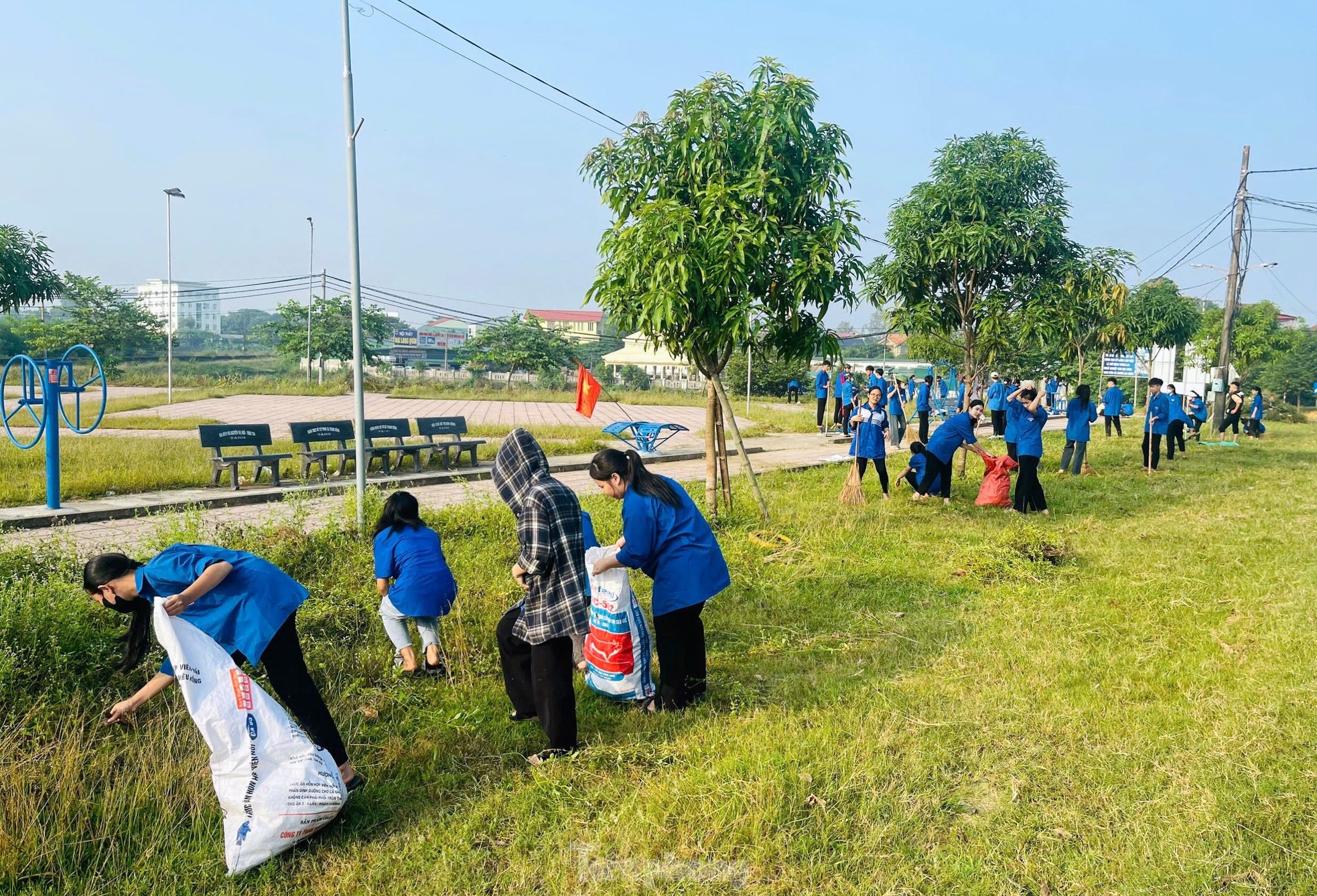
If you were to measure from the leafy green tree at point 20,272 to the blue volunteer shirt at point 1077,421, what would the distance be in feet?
80.0

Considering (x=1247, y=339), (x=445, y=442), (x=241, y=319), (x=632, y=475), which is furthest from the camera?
(x=241, y=319)

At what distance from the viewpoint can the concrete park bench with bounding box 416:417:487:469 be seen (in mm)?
14023

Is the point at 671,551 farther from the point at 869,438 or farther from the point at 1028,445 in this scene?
the point at 1028,445

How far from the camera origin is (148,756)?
158 inches

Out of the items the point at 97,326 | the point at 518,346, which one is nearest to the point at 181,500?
the point at 518,346

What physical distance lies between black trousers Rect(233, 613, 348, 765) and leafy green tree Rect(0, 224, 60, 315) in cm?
2412

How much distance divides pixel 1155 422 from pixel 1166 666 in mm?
11120

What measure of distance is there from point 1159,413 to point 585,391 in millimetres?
10452

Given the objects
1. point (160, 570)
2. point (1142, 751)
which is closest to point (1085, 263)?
point (1142, 751)

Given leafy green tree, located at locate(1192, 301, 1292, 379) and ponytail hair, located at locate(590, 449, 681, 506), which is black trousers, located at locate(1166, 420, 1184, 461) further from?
leafy green tree, located at locate(1192, 301, 1292, 379)

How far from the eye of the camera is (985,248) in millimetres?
12039

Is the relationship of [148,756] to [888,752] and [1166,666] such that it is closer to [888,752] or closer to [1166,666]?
[888,752]

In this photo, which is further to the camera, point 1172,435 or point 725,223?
point 1172,435

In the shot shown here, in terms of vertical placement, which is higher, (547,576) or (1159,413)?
(1159,413)
